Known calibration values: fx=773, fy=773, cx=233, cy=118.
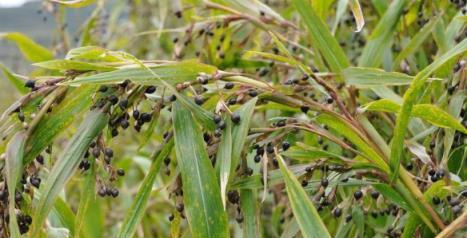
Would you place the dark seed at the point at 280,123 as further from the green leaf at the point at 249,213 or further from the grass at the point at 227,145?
the green leaf at the point at 249,213

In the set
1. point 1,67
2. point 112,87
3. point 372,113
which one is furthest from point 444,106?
point 1,67

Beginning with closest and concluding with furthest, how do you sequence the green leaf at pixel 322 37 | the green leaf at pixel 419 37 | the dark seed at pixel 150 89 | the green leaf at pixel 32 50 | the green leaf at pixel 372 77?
1. the dark seed at pixel 150 89
2. the green leaf at pixel 372 77
3. the green leaf at pixel 322 37
4. the green leaf at pixel 419 37
5. the green leaf at pixel 32 50

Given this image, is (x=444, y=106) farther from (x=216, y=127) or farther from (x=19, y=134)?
(x=19, y=134)

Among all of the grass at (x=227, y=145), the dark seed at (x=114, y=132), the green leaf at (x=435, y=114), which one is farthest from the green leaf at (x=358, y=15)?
the dark seed at (x=114, y=132)

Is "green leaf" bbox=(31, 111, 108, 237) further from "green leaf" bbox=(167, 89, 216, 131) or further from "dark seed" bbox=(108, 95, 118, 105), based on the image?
"green leaf" bbox=(167, 89, 216, 131)

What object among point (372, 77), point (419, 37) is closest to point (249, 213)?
point (372, 77)

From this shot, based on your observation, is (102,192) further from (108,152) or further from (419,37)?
(419,37)

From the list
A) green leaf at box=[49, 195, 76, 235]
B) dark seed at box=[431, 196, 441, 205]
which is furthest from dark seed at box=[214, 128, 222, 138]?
green leaf at box=[49, 195, 76, 235]
